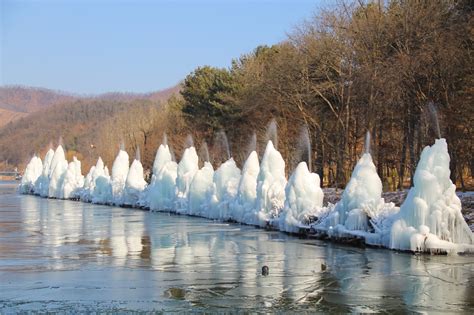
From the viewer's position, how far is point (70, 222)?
37.6m

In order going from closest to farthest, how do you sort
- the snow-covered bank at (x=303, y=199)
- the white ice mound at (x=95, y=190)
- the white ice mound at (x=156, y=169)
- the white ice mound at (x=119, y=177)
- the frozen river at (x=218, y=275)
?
the frozen river at (x=218, y=275) → the snow-covered bank at (x=303, y=199) → the white ice mound at (x=156, y=169) → the white ice mound at (x=119, y=177) → the white ice mound at (x=95, y=190)

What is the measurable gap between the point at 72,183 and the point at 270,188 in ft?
140

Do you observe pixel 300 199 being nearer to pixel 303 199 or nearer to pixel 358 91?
pixel 303 199

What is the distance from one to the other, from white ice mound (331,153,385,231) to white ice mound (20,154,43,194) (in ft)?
217

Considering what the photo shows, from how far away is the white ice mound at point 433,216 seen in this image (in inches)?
883

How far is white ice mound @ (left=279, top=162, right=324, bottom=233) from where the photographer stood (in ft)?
98.6

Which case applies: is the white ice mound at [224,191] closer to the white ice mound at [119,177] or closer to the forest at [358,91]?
the forest at [358,91]

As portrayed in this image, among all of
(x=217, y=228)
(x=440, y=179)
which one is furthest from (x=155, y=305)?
(x=217, y=228)

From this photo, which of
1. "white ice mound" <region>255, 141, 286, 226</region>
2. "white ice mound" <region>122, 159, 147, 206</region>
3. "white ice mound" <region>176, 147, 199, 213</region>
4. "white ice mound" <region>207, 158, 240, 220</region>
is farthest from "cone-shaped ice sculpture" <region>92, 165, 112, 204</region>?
"white ice mound" <region>255, 141, 286, 226</region>

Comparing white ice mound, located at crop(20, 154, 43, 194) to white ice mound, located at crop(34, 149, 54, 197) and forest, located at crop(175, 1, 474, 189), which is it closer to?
white ice mound, located at crop(34, 149, 54, 197)

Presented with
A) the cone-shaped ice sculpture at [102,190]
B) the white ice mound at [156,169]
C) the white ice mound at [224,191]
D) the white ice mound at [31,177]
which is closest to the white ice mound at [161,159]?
the white ice mound at [156,169]

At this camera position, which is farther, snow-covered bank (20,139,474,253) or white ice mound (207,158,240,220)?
white ice mound (207,158,240,220)

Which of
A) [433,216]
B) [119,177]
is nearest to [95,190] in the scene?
[119,177]

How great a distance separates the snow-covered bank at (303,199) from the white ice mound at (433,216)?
29 millimetres
